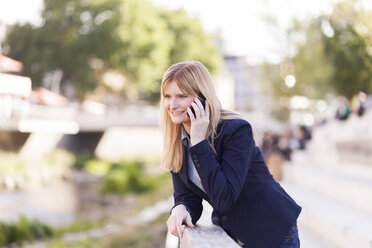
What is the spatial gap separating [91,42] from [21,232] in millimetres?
25734

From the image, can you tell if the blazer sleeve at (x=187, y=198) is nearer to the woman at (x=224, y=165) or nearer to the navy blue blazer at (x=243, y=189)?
the woman at (x=224, y=165)

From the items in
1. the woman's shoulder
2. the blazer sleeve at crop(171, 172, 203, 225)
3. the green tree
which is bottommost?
the blazer sleeve at crop(171, 172, 203, 225)

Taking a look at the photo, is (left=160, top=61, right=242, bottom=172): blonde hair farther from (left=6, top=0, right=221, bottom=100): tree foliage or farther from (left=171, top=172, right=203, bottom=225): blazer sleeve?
(left=6, top=0, right=221, bottom=100): tree foliage

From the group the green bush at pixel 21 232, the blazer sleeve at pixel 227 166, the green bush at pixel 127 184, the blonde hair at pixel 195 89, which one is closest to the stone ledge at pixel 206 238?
the blazer sleeve at pixel 227 166

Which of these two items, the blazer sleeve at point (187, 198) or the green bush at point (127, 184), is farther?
the green bush at point (127, 184)

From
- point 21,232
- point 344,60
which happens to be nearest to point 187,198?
point 21,232

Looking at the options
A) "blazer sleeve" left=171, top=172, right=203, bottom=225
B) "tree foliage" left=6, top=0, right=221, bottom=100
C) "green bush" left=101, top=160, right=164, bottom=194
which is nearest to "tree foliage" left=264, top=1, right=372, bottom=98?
"tree foliage" left=6, top=0, right=221, bottom=100

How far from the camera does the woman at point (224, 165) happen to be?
6.68 ft

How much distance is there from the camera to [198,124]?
2.11 m

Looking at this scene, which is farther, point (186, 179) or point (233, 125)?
point (186, 179)

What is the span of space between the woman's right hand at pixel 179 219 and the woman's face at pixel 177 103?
21.4 inches

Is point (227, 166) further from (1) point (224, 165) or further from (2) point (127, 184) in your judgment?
(2) point (127, 184)

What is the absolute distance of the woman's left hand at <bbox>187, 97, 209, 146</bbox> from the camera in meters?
2.09

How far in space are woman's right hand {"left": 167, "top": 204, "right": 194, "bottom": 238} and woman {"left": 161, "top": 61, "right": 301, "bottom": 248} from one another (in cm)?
16
